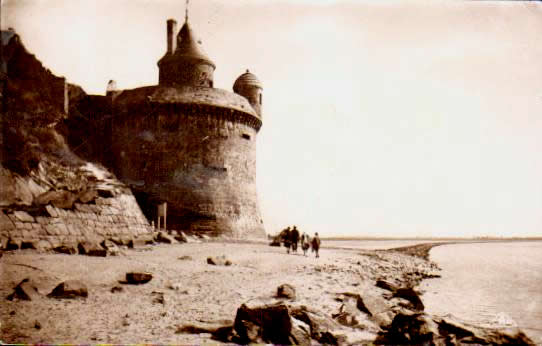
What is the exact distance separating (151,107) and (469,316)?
1721 centimetres

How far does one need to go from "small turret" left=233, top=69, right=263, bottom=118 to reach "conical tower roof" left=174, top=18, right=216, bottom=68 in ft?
6.14

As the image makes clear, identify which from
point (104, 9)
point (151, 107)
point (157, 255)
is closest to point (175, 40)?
point (151, 107)

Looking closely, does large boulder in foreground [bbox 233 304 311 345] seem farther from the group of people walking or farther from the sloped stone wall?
the group of people walking

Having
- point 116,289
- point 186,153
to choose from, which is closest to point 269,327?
point 116,289

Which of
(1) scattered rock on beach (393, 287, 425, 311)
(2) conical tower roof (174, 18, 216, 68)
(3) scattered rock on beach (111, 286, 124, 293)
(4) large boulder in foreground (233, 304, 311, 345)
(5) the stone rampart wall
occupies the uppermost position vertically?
(2) conical tower roof (174, 18, 216, 68)

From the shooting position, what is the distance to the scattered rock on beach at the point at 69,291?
7262 mm

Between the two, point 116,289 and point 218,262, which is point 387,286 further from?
point 116,289

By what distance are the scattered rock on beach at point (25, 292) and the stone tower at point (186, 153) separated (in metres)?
14.7

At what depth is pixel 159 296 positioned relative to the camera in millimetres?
7863

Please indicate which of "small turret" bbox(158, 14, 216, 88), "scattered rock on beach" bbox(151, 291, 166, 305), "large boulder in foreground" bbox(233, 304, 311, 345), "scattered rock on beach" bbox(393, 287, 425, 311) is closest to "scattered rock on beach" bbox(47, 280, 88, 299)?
"scattered rock on beach" bbox(151, 291, 166, 305)

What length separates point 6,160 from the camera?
14805 millimetres

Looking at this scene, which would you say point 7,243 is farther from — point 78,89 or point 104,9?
point 78,89

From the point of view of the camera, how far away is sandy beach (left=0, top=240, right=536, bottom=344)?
234 inches

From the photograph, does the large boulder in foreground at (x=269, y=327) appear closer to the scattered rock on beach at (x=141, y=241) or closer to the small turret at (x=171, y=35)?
the scattered rock on beach at (x=141, y=241)
